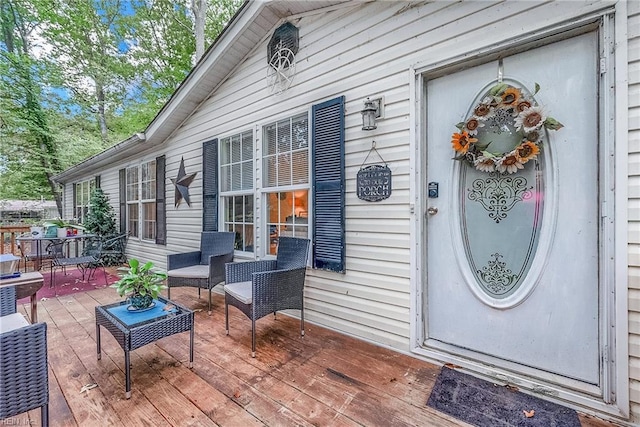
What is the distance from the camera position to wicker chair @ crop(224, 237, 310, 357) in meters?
→ 2.40

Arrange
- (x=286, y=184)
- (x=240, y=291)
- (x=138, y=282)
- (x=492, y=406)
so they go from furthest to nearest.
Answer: (x=286, y=184)
(x=240, y=291)
(x=138, y=282)
(x=492, y=406)

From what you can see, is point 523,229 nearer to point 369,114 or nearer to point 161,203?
point 369,114

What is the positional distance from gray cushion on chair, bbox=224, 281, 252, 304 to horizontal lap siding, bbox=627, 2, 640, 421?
8.27 feet

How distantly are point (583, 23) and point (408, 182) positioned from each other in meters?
1.39

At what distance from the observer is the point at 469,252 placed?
2162mm

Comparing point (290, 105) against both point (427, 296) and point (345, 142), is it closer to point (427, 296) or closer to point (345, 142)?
point (345, 142)

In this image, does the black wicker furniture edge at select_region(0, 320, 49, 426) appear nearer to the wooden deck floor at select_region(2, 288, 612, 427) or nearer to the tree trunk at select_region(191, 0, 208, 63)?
the wooden deck floor at select_region(2, 288, 612, 427)

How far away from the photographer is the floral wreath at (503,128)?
186cm

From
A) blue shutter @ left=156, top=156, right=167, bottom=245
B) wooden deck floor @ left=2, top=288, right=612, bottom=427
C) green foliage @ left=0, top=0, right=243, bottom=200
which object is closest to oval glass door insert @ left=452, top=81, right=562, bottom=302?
wooden deck floor @ left=2, top=288, right=612, bottom=427

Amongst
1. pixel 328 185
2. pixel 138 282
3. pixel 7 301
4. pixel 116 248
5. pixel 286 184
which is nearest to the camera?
pixel 7 301

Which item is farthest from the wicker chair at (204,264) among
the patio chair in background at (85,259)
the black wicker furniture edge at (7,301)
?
the patio chair in background at (85,259)

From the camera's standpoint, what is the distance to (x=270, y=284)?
2471mm

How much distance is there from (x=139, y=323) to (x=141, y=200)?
5.04 meters

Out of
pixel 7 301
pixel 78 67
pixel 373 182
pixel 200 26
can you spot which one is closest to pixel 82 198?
pixel 78 67
